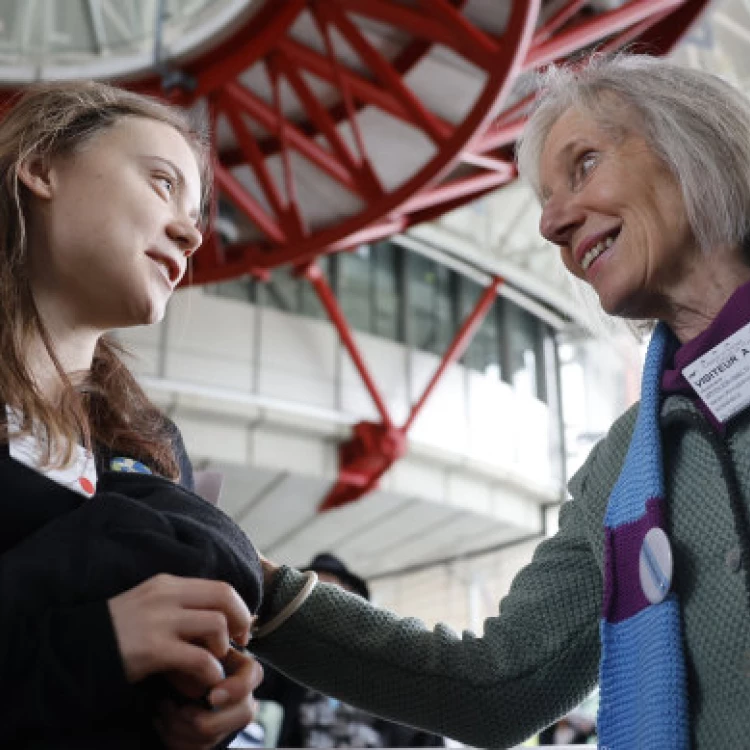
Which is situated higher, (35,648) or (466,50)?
(466,50)

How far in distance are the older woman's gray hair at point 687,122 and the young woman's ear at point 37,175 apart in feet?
3.48

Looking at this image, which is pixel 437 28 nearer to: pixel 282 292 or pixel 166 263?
pixel 166 263

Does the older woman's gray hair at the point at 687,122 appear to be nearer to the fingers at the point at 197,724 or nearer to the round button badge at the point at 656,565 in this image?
the round button badge at the point at 656,565

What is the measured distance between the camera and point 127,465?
4.84 feet

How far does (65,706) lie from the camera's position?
113 centimetres

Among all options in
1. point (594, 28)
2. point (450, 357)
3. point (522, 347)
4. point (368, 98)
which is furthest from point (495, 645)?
point (522, 347)

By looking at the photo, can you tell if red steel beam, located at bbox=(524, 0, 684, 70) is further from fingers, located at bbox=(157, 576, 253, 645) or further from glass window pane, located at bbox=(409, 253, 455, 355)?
glass window pane, located at bbox=(409, 253, 455, 355)

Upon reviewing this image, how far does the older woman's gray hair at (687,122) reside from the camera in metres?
1.90

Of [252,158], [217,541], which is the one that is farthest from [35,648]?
[252,158]

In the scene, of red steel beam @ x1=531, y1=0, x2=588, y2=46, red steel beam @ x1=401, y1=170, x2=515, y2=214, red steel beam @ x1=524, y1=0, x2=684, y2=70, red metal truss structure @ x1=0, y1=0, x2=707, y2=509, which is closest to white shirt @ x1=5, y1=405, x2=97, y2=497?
red metal truss structure @ x1=0, y1=0, x2=707, y2=509

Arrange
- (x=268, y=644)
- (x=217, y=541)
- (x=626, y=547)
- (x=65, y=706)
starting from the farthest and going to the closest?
1. (x=268, y=644)
2. (x=626, y=547)
3. (x=217, y=541)
4. (x=65, y=706)

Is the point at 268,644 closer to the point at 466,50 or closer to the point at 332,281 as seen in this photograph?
the point at 466,50

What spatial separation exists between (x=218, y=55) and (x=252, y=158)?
3.84 ft

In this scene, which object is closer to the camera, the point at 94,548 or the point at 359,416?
the point at 94,548
